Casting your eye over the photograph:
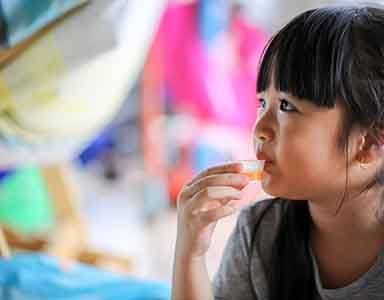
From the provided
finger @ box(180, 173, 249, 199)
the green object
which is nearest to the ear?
finger @ box(180, 173, 249, 199)

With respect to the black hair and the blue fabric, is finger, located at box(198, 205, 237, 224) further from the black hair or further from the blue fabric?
the blue fabric

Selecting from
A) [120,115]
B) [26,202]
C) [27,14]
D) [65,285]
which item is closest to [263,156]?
[27,14]

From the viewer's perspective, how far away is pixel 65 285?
119 centimetres

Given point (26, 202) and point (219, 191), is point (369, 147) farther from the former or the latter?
point (26, 202)

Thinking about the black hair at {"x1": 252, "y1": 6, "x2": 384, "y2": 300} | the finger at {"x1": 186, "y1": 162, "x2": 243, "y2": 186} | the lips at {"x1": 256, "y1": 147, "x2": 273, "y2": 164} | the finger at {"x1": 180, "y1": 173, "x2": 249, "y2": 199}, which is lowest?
the finger at {"x1": 180, "y1": 173, "x2": 249, "y2": 199}

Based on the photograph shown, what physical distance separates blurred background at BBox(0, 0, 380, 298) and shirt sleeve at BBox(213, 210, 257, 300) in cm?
30

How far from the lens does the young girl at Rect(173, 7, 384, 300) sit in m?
0.65

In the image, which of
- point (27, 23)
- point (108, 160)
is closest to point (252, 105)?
point (108, 160)

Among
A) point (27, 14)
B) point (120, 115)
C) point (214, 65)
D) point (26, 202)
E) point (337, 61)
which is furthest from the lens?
point (120, 115)

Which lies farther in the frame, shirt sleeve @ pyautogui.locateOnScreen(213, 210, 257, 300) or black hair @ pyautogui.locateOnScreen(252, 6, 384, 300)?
shirt sleeve @ pyautogui.locateOnScreen(213, 210, 257, 300)

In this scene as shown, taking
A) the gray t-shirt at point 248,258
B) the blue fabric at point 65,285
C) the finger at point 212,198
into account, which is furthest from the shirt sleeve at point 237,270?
the blue fabric at point 65,285

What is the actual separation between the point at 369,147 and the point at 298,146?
74 millimetres

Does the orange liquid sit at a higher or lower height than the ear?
lower

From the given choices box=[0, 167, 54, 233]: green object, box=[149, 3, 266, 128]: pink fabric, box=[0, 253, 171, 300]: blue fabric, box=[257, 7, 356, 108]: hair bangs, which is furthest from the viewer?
box=[149, 3, 266, 128]: pink fabric
